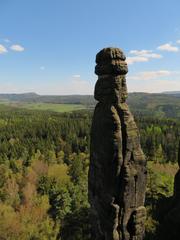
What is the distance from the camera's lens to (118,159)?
60.9ft

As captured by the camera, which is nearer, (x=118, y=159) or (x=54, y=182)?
(x=118, y=159)

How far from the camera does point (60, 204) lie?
49594 millimetres

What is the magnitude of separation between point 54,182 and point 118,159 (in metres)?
51.7

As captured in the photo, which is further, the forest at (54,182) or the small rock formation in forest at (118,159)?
the forest at (54,182)

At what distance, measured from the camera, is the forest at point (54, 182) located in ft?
130

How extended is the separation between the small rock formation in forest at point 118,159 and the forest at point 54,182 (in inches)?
409

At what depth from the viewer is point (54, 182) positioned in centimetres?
Result: 6725

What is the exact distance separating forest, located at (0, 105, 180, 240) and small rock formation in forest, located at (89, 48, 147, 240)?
34.0 feet

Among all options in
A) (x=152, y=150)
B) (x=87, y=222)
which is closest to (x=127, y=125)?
(x=87, y=222)

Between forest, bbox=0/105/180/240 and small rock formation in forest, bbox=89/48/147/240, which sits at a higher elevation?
small rock formation in forest, bbox=89/48/147/240

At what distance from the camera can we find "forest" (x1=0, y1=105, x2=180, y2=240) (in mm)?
39719

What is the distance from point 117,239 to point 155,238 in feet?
32.7

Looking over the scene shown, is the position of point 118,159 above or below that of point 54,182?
above

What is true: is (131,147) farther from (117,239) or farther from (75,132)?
(75,132)
